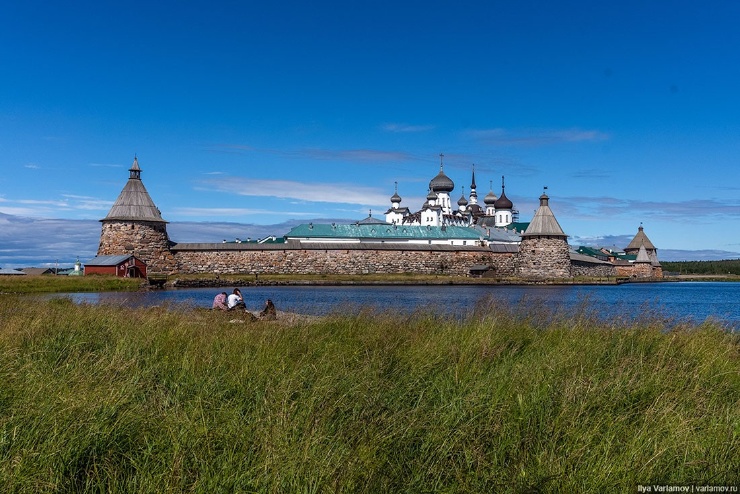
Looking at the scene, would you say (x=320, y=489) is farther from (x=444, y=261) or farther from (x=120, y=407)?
(x=444, y=261)

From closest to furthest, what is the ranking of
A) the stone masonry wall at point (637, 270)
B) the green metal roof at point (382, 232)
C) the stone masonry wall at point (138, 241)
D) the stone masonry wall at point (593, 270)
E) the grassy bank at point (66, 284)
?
the grassy bank at point (66, 284)
the stone masonry wall at point (138, 241)
the stone masonry wall at point (593, 270)
the green metal roof at point (382, 232)
the stone masonry wall at point (637, 270)

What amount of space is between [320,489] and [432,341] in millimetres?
3475

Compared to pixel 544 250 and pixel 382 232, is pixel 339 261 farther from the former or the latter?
pixel 544 250

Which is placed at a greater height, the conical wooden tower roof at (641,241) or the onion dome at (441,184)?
the onion dome at (441,184)

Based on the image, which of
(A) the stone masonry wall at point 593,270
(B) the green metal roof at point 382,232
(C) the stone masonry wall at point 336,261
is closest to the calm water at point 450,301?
(C) the stone masonry wall at point 336,261

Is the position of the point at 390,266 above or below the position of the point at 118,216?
below

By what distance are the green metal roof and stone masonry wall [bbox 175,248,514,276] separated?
1085 cm

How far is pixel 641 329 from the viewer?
7422 mm

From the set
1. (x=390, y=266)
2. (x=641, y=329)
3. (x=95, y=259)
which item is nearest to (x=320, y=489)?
(x=641, y=329)

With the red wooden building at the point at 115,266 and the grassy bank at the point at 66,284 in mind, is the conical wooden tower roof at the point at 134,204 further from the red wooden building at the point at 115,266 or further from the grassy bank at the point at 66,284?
the grassy bank at the point at 66,284

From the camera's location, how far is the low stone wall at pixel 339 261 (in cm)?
5306

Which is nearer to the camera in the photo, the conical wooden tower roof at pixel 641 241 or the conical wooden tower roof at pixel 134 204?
the conical wooden tower roof at pixel 134 204

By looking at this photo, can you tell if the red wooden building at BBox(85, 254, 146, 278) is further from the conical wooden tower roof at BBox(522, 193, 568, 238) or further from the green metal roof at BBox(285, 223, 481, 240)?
the conical wooden tower roof at BBox(522, 193, 568, 238)

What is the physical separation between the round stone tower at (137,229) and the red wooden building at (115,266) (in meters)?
5.26
